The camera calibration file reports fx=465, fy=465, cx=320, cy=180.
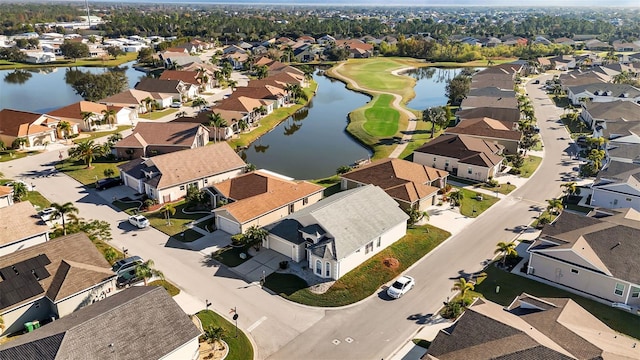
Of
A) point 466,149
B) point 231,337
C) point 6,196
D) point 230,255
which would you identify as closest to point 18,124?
point 6,196

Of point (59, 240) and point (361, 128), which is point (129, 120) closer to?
point (361, 128)

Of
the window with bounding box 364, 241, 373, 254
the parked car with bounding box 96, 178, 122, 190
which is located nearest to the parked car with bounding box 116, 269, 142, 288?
the window with bounding box 364, 241, 373, 254

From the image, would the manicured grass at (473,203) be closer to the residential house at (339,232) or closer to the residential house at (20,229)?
the residential house at (339,232)

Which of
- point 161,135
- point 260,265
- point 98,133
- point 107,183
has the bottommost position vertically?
point 98,133

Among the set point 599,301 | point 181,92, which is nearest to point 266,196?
point 599,301

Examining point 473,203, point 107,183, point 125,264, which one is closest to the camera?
point 125,264

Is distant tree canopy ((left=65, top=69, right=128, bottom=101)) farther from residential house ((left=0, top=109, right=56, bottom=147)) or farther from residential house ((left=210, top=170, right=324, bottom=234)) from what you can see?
residential house ((left=210, top=170, right=324, bottom=234))

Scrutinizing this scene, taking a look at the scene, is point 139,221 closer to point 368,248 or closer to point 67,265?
point 67,265
